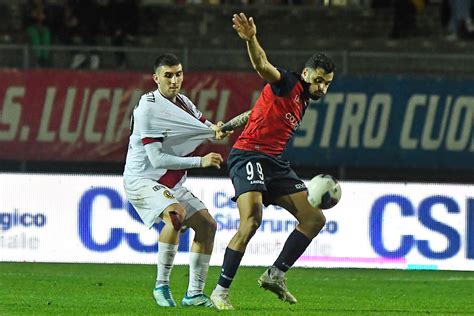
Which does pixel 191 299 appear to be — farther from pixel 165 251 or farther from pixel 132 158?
pixel 132 158

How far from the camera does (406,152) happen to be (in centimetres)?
2100

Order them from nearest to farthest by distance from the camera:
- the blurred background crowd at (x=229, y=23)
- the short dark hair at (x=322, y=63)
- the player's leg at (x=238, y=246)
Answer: the player's leg at (x=238, y=246)
the short dark hair at (x=322, y=63)
the blurred background crowd at (x=229, y=23)

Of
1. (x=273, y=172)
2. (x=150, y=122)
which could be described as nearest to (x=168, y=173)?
(x=150, y=122)

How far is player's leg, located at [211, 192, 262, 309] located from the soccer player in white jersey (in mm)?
244

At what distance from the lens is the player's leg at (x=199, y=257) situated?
11141mm

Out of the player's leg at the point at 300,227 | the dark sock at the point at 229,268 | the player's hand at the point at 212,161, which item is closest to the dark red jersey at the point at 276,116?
the player's leg at the point at 300,227

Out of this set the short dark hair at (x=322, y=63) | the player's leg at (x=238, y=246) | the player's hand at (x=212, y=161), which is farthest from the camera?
the short dark hair at (x=322, y=63)

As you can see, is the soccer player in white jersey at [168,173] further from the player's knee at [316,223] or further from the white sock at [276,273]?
the player's knee at [316,223]

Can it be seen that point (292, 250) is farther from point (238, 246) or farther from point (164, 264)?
point (164, 264)

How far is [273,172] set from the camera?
11.3 metres

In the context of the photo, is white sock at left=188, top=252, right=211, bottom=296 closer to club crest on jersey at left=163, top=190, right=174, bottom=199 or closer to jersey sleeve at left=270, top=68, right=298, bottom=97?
club crest on jersey at left=163, top=190, right=174, bottom=199

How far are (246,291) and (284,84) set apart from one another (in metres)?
3.05

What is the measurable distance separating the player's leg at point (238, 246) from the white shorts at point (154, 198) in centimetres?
52

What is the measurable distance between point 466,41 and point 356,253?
28.6ft
